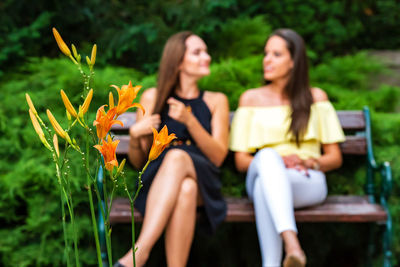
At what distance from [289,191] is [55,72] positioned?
2.03 meters

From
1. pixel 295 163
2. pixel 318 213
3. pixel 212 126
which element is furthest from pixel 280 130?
pixel 318 213

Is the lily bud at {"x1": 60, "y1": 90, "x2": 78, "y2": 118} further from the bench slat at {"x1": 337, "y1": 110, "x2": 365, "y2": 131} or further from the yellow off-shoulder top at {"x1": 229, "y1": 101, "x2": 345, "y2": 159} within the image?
the bench slat at {"x1": 337, "y1": 110, "x2": 365, "y2": 131}

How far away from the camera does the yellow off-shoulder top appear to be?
316 centimetres

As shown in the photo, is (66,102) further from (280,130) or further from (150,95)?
(280,130)

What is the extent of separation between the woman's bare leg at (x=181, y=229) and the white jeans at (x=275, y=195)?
15.2 inches

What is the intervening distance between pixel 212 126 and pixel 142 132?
50cm

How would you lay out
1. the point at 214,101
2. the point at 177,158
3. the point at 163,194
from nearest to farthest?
the point at 163,194 → the point at 177,158 → the point at 214,101

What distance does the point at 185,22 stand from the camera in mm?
4629

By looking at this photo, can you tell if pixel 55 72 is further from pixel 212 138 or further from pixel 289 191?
pixel 289 191

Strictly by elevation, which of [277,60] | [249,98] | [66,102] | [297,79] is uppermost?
[66,102]

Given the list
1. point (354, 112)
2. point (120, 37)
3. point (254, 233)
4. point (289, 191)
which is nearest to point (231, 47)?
point (120, 37)

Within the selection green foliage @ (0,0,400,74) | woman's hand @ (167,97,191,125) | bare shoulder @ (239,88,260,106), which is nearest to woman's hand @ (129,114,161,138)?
woman's hand @ (167,97,191,125)

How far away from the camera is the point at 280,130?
10.4ft

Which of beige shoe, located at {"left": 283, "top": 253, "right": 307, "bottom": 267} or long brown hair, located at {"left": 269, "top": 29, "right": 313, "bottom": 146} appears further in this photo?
long brown hair, located at {"left": 269, "top": 29, "right": 313, "bottom": 146}
